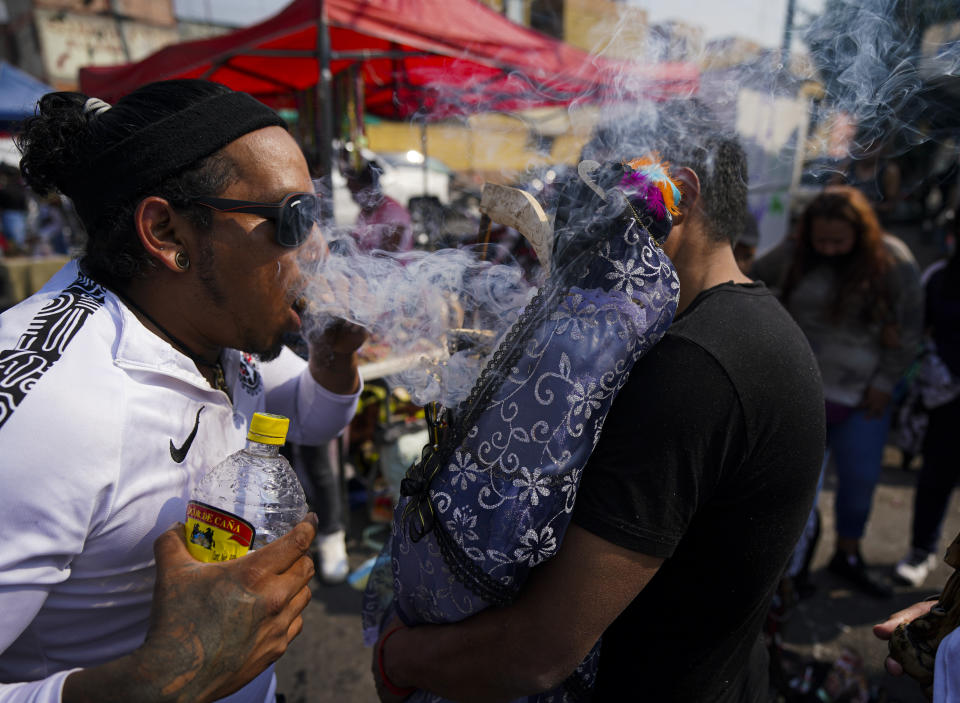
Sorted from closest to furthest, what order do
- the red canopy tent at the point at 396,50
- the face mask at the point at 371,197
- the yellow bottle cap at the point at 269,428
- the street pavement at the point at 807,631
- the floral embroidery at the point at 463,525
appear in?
the floral embroidery at the point at 463,525 < the yellow bottle cap at the point at 269,428 < the face mask at the point at 371,197 < the street pavement at the point at 807,631 < the red canopy tent at the point at 396,50

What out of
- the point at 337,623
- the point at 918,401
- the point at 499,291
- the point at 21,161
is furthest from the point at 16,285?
the point at 918,401

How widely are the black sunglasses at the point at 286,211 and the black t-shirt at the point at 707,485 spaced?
906mm

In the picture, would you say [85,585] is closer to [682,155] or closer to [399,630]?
[399,630]

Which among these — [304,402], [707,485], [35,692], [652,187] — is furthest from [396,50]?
[35,692]

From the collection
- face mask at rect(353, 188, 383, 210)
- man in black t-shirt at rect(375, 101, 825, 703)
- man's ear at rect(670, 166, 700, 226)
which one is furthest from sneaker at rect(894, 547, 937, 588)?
face mask at rect(353, 188, 383, 210)

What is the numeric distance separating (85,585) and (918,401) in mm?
4906

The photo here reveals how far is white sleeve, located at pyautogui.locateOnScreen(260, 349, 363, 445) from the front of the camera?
1899 mm

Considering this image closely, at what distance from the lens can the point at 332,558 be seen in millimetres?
3867

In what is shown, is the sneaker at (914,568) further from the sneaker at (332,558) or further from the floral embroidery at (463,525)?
the floral embroidery at (463,525)

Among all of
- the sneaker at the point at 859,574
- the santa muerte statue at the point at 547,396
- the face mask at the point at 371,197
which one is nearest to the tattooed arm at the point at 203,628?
the santa muerte statue at the point at 547,396

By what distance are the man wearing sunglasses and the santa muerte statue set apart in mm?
336

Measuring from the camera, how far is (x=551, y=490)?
98cm

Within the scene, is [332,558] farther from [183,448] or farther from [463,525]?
[463,525]

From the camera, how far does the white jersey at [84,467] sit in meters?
0.97
